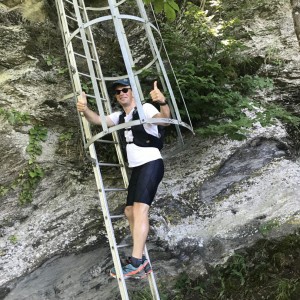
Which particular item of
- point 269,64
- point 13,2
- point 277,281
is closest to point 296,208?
point 277,281

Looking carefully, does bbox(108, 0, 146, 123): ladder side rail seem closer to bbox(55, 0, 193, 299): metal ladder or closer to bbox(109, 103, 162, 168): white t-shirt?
bbox(55, 0, 193, 299): metal ladder

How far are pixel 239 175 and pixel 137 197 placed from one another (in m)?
1.90

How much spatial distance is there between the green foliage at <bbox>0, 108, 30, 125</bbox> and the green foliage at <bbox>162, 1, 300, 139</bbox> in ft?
7.45

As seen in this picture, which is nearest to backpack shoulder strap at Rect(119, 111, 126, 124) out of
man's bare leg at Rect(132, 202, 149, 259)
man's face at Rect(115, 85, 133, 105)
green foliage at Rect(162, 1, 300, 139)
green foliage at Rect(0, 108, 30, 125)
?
man's face at Rect(115, 85, 133, 105)

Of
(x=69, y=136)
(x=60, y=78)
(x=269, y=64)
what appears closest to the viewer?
(x=69, y=136)

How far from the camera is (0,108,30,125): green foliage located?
5215 millimetres

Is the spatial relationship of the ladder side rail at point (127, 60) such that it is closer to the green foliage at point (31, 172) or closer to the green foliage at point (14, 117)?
the green foliage at point (31, 172)

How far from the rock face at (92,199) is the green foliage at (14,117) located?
0.07 m

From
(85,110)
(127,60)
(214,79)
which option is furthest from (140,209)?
(214,79)

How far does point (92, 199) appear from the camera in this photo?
197 inches

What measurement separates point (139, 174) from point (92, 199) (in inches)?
57.7

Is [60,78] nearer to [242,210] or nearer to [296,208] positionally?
[242,210]

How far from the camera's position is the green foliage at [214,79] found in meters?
4.94

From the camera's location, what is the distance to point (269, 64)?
6359 mm
